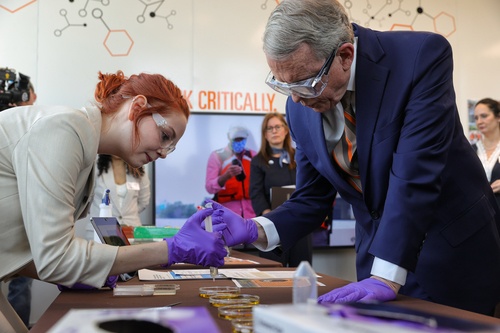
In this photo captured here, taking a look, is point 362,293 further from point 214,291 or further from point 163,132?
point 163,132

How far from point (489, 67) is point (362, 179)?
461cm

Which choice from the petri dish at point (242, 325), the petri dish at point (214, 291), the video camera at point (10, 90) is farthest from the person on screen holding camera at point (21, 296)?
the petri dish at point (242, 325)

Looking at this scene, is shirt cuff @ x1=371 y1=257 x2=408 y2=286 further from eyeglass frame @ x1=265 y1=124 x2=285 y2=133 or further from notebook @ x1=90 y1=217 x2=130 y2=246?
eyeglass frame @ x1=265 y1=124 x2=285 y2=133

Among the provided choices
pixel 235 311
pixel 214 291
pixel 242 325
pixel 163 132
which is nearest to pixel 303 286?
pixel 242 325

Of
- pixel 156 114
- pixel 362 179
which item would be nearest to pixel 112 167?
pixel 156 114

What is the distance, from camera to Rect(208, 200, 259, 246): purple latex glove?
163 centimetres

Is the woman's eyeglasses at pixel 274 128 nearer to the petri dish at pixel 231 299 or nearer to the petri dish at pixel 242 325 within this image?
the petri dish at pixel 231 299

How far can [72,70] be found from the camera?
14.7ft

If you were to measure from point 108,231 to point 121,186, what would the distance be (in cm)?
239

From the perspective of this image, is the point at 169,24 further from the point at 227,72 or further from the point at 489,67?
the point at 489,67

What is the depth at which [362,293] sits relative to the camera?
1172mm

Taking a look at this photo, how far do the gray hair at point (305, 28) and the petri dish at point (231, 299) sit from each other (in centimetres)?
58

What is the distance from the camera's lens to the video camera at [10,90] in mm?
3305

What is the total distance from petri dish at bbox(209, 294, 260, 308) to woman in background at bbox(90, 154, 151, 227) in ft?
9.37
